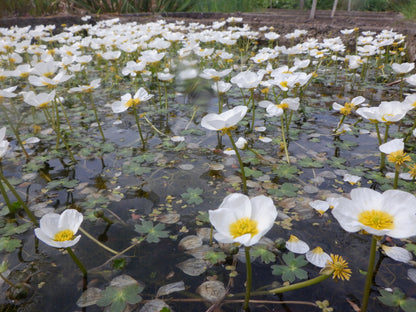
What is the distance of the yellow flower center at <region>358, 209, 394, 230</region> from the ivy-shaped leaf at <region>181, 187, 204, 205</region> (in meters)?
0.76

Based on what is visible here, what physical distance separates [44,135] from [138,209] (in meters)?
1.24

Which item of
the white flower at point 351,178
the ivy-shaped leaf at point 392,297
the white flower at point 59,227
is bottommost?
the ivy-shaped leaf at point 392,297

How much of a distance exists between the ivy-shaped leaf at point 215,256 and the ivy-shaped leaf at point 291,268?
184 millimetres

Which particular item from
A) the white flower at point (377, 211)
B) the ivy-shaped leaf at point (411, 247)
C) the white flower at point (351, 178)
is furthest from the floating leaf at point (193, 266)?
the white flower at point (351, 178)

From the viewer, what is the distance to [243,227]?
78 centimetres

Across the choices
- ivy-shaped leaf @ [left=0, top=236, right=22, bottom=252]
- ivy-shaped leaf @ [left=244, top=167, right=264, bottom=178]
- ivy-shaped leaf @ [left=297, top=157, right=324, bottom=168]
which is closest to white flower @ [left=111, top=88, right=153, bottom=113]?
ivy-shaped leaf @ [left=244, top=167, right=264, bottom=178]

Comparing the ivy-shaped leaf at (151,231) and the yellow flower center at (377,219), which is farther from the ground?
the yellow flower center at (377,219)

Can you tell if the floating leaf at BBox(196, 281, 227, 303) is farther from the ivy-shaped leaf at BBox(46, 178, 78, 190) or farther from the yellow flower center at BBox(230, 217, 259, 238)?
the ivy-shaped leaf at BBox(46, 178, 78, 190)

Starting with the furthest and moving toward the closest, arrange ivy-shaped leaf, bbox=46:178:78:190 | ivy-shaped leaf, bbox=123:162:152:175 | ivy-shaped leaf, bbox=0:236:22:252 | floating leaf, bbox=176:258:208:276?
1. ivy-shaped leaf, bbox=123:162:152:175
2. ivy-shaped leaf, bbox=46:178:78:190
3. ivy-shaped leaf, bbox=0:236:22:252
4. floating leaf, bbox=176:258:208:276

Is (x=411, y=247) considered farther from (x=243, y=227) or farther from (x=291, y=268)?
(x=243, y=227)

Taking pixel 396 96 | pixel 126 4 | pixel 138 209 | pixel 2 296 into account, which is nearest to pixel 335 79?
pixel 396 96

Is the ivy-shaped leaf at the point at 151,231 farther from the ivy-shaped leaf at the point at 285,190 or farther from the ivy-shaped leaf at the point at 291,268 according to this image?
the ivy-shaped leaf at the point at 285,190

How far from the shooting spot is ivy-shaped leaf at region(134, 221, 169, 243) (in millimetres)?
1182

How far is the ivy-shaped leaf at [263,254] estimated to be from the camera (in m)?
1.07
